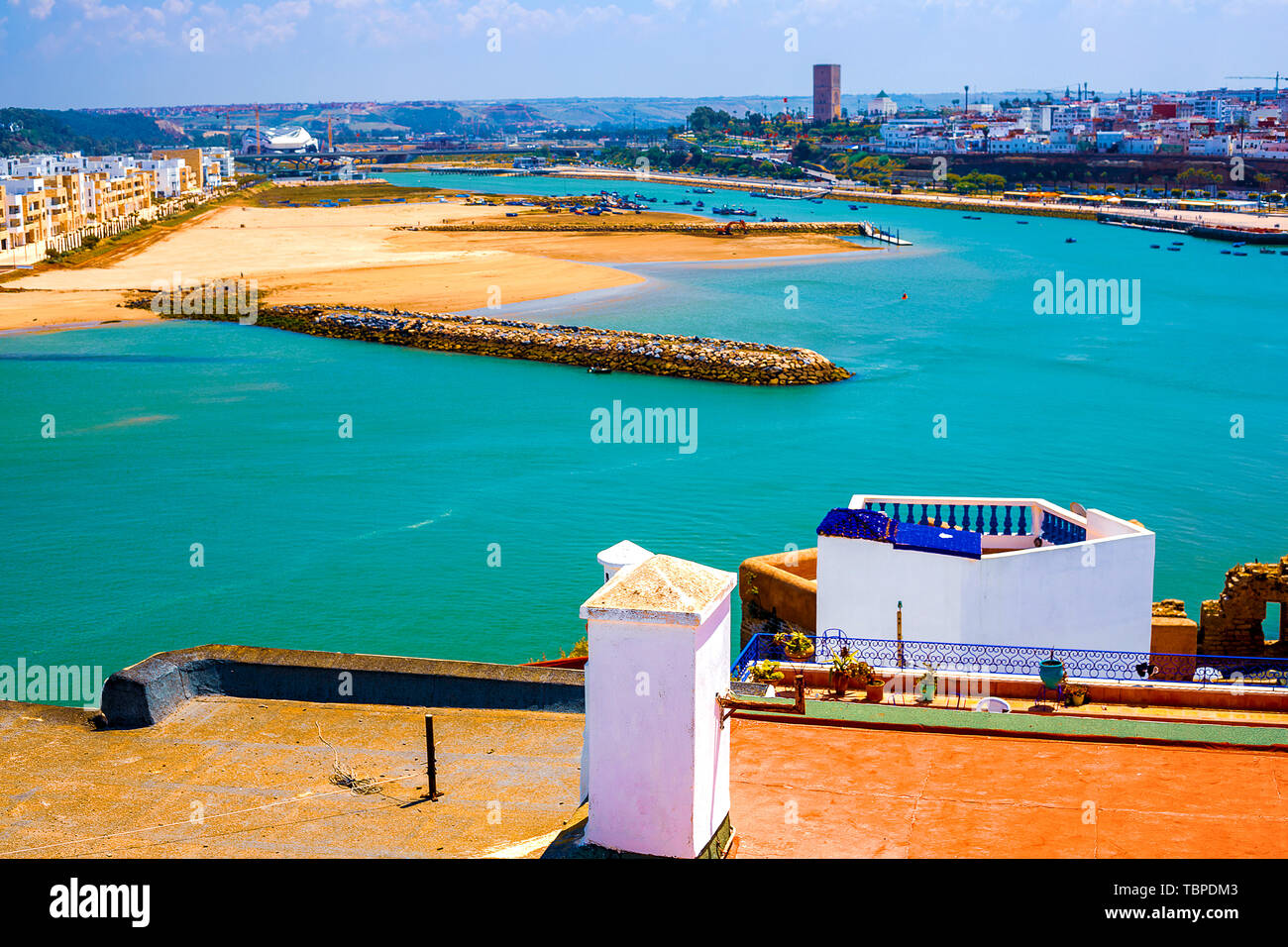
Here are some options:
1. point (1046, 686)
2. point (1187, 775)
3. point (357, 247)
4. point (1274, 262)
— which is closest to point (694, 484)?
point (1046, 686)

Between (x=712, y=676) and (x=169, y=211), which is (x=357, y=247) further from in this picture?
(x=712, y=676)

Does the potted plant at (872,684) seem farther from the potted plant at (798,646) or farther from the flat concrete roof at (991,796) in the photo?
the flat concrete roof at (991,796)

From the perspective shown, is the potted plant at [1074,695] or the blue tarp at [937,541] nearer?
the potted plant at [1074,695]

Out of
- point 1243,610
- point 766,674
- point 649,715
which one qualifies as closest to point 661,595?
point 649,715

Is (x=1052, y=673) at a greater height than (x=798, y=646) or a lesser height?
greater

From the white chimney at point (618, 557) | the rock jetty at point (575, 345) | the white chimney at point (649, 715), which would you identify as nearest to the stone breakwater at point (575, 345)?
the rock jetty at point (575, 345)

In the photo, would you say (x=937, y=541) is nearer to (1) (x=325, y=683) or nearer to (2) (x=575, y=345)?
(1) (x=325, y=683)
